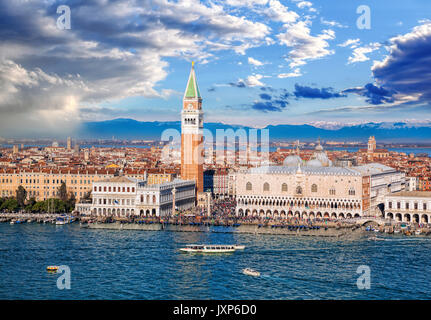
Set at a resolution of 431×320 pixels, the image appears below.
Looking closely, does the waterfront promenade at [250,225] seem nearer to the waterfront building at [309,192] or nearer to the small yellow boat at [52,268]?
the waterfront building at [309,192]

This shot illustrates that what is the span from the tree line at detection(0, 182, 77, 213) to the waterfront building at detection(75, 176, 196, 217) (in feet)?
3.72

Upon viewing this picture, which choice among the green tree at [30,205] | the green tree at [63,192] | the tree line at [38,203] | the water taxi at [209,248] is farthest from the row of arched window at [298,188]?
the green tree at [30,205]

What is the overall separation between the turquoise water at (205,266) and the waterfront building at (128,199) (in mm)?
5286

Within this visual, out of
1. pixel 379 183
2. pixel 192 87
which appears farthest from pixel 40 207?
pixel 379 183

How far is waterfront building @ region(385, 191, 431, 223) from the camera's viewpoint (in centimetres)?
2998

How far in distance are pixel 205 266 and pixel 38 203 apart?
56.2 feet

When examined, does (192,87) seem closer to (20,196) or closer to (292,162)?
(292,162)

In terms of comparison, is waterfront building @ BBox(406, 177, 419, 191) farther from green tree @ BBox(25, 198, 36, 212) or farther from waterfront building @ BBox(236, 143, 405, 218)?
green tree @ BBox(25, 198, 36, 212)

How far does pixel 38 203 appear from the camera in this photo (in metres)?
34.2

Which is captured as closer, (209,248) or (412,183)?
(209,248)

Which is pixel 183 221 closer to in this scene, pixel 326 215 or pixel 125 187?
pixel 125 187

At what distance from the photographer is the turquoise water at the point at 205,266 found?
55.8ft

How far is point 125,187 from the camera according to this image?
108 ft
